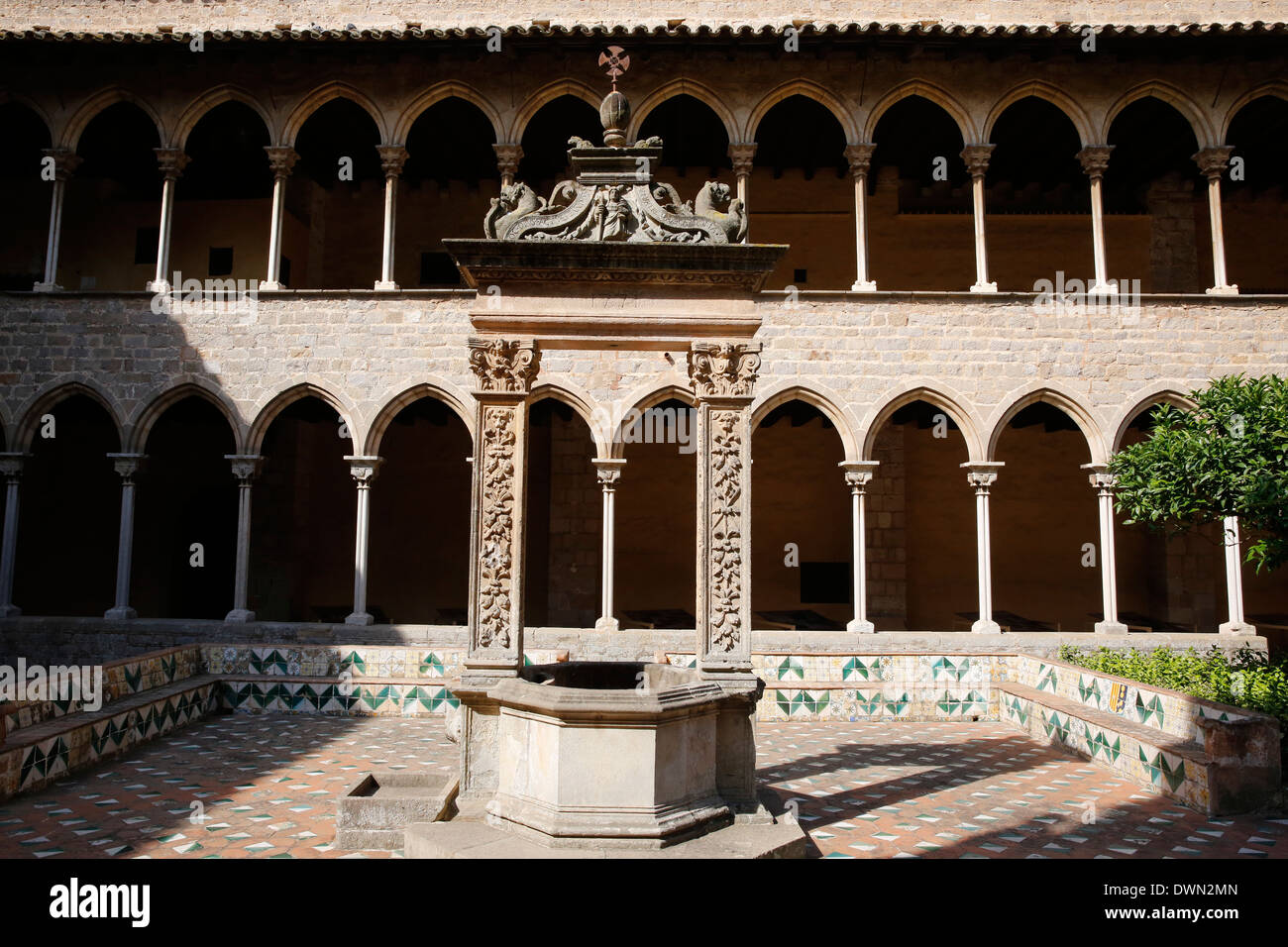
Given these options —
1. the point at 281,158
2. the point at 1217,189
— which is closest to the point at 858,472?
the point at 1217,189

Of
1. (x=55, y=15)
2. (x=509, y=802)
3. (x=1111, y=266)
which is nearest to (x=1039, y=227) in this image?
(x=1111, y=266)

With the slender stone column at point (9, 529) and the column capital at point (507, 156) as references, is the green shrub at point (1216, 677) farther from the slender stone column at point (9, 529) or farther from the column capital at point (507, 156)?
the slender stone column at point (9, 529)

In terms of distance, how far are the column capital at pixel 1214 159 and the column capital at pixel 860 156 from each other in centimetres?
477

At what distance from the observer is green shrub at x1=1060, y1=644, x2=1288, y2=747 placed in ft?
22.7

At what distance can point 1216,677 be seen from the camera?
25.6 feet

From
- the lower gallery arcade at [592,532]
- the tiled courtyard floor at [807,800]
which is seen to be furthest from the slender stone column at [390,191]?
Answer: the tiled courtyard floor at [807,800]

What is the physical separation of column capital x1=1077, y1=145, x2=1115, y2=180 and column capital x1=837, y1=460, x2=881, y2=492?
17.5ft

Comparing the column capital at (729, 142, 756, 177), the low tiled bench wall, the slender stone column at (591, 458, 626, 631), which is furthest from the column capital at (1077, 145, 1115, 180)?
the slender stone column at (591, 458, 626, 631)

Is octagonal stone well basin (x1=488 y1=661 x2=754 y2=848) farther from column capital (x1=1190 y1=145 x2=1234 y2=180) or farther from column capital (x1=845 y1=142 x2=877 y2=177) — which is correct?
column capital (x1=1190 y1=145 x2=1234 y2=180)

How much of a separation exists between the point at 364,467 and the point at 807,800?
8.90m

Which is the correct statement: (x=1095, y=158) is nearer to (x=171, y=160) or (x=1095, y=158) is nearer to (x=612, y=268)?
(x=612, y=268)

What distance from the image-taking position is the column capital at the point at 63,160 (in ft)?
42.8
